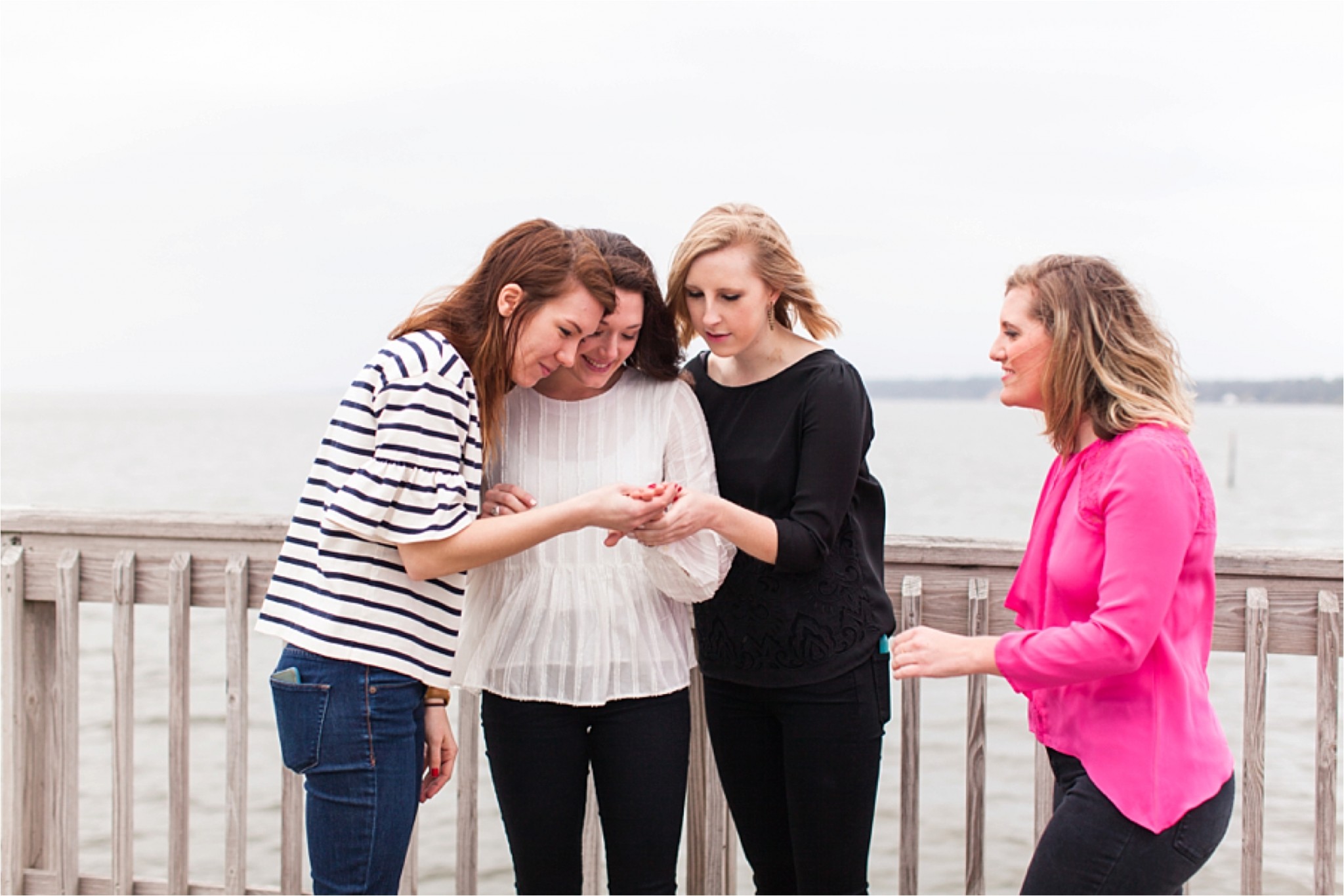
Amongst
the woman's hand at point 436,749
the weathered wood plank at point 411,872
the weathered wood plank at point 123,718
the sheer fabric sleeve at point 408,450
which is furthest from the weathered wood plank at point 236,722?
the sheer fabric sleeve at point 408,450

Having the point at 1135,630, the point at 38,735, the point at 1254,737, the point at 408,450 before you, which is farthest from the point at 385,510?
the point at 1254,737

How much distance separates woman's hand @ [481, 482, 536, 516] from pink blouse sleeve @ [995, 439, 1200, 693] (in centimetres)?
83

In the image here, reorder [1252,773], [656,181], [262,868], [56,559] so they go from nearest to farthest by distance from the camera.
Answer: [1252,773] → [56,559] → [262,868] → [656,181]

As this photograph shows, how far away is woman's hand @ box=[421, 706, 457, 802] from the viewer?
1.95 meters

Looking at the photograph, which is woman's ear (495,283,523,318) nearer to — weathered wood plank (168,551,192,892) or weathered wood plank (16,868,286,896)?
weathered wood plank (168,551,192,892)

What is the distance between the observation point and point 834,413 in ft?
6.51

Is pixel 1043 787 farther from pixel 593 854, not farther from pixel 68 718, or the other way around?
pixel 68 718

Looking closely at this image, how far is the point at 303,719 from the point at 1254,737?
1777mm

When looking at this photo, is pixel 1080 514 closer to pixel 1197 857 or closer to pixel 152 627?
pixel 1197 857

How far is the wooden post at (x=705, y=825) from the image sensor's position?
2.40 m

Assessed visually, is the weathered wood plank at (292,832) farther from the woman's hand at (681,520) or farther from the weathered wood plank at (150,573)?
the woman's hand at (681,520)

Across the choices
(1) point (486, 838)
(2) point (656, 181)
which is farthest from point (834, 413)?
(2) point (656, 181)

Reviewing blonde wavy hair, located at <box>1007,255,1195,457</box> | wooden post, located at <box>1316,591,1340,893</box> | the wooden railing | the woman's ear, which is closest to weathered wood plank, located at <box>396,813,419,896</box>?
the wooden railing

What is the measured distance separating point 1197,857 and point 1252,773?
2.27ft
